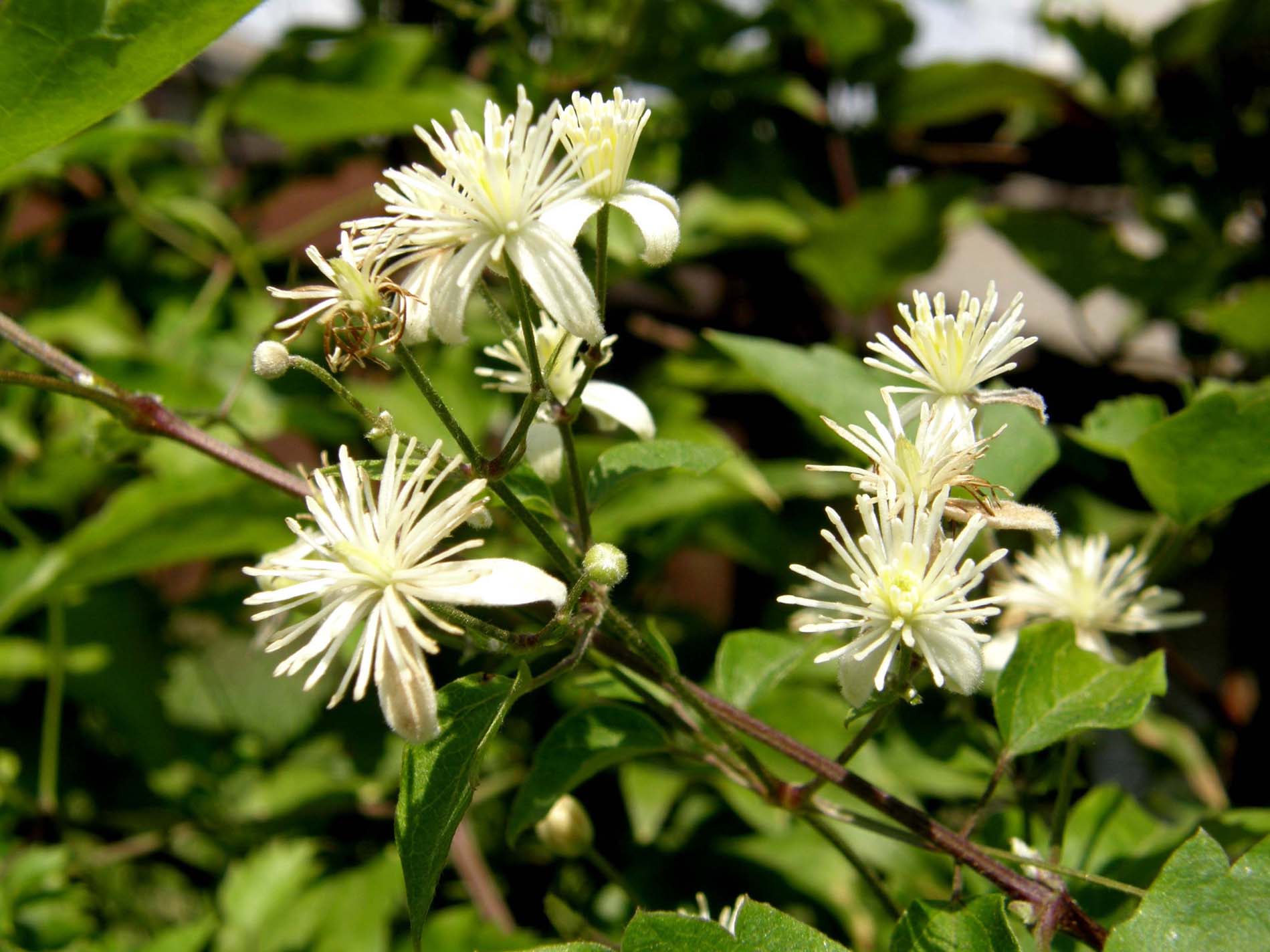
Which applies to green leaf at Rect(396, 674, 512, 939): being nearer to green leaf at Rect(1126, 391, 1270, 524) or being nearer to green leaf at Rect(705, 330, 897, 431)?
green leaf at Rect(705, 330, 897, 431)

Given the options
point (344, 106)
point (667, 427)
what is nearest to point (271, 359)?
point (667, 427)

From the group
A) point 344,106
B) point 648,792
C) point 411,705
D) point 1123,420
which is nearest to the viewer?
point 411,705

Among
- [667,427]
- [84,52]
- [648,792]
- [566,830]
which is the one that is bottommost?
[648,792]

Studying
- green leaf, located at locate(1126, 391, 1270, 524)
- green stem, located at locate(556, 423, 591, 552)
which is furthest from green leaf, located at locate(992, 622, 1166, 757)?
green stem, located at locate(556, 423, 591, 552)

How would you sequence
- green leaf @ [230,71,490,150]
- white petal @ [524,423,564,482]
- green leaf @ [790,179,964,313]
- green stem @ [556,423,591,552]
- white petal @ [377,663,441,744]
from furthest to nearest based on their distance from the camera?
1. green leaf @ [790,179,964,313]
2. green leaf @ [230,71,490,150]
3. white petal @ [524,423,564,482]
4. green stem @ [556,423,591,552]
5. white petal @ [377,663,441,744]

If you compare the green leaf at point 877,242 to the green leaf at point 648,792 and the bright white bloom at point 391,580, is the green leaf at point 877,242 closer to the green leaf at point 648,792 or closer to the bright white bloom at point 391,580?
the green leaf at point 648,792

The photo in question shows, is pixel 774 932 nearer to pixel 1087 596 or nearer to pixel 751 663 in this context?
pixel 751 663

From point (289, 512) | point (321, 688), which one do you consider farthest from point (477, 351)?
point (321, 688)
